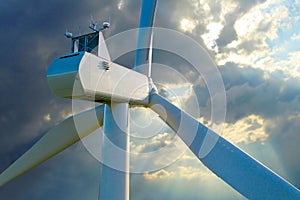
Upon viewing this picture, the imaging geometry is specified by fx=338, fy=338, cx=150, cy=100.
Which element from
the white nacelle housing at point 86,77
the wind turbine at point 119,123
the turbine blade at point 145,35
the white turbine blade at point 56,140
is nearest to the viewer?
the wind turbine at point 119,123

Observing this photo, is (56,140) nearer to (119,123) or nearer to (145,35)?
(119,123)

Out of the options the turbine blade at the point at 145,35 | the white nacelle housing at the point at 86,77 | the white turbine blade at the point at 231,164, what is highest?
the turbine blade at the point at 145,35

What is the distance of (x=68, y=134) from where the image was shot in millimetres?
18281

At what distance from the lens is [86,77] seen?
12594 mm

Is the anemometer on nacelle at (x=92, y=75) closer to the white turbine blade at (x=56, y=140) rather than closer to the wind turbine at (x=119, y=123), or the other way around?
the wind turbine at (x=119, y=123)

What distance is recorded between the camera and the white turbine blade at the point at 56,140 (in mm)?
17750

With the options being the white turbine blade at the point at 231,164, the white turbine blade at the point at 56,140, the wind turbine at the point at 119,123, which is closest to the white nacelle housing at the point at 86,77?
the wind turbine at the point at 119,123

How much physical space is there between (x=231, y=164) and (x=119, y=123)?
569 centimetres

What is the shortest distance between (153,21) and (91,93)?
8.25 meters

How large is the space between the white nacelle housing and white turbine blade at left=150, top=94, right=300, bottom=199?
2913mm

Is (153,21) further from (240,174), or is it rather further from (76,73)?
(240,174)

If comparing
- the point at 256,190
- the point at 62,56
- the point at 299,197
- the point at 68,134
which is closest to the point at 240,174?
the point at 256,190

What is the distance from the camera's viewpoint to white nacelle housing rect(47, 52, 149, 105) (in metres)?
12.4

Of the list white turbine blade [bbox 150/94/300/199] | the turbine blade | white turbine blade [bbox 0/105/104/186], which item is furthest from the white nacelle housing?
the turbine blade
